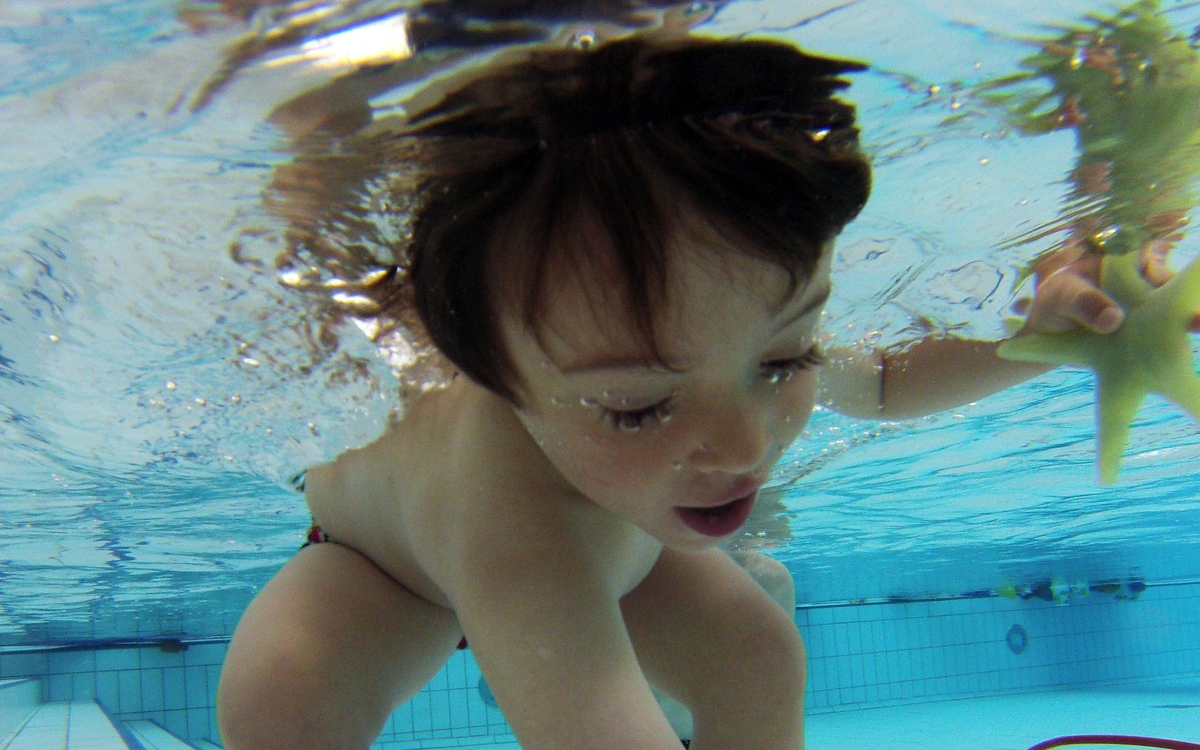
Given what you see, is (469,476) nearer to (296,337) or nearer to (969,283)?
(296,337)

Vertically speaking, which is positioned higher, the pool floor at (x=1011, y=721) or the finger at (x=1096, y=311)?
the finger at (x=1096, y=311)

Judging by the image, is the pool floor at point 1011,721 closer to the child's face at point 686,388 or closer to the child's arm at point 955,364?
the child's arm at point 955,364

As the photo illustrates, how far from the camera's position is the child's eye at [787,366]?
233cm

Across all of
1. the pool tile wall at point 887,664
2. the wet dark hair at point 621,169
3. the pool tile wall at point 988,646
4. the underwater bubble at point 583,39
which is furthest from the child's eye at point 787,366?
the pool tile wall at point 988,646

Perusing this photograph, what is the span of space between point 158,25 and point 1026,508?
17.9 meters

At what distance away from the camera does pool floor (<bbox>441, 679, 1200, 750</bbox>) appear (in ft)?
48.2

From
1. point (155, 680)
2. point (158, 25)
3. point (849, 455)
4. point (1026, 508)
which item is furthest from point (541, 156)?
point (155, 680)

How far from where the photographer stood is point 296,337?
4.07 metres

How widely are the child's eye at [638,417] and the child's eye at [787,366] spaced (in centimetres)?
28

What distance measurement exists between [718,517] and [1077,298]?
1.64 metres

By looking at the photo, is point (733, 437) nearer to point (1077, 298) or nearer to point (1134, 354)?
point (1134, 354)

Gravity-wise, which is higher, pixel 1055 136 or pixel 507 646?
pixel 1055 136

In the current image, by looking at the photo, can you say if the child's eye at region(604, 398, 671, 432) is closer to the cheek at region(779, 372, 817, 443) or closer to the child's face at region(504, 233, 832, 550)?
the child's face at region(504, 233, 832, 550)

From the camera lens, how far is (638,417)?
7.79 ft
